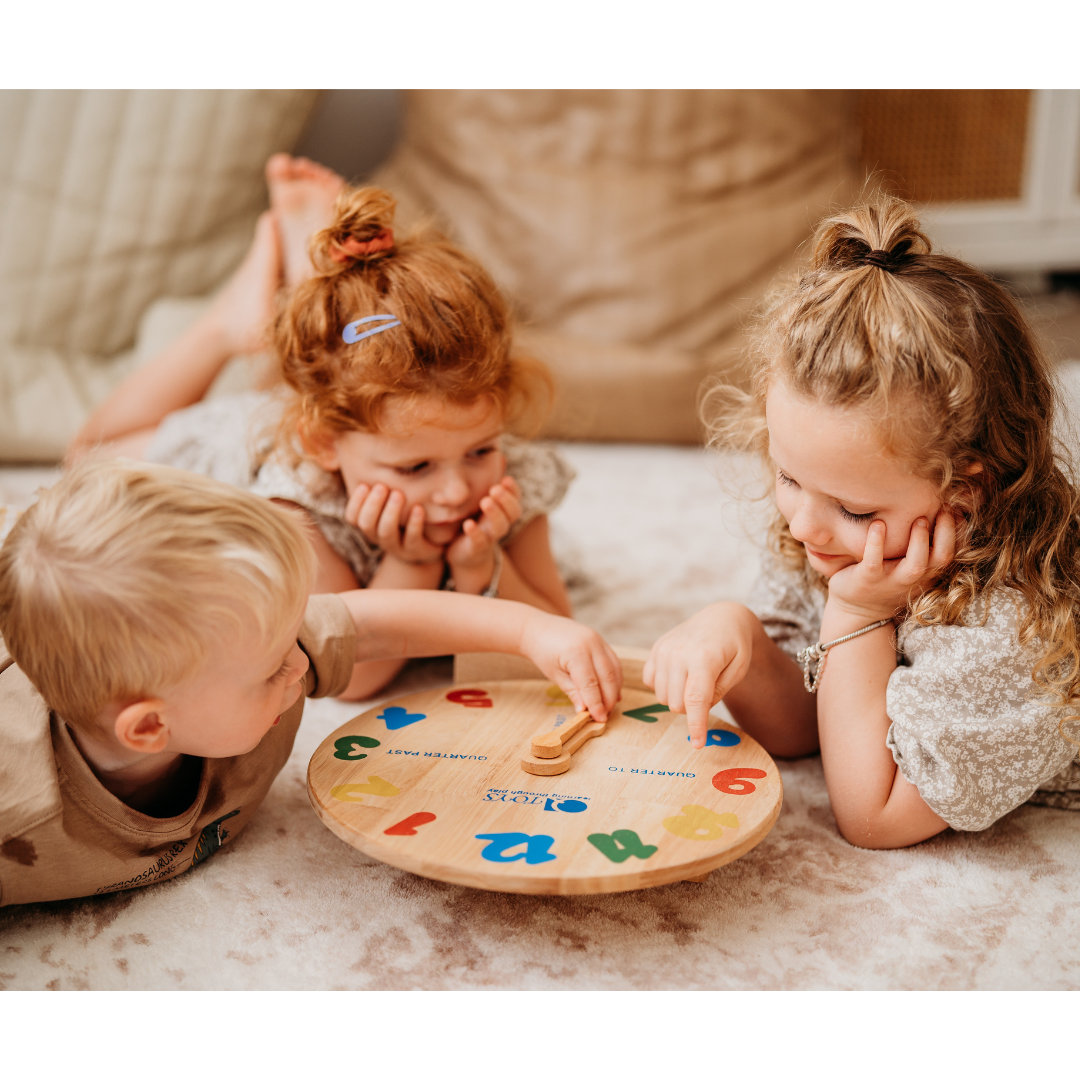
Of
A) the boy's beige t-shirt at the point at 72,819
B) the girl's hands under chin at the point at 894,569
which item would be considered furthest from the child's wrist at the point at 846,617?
the boy's beige t-shirt at the point at 72,819

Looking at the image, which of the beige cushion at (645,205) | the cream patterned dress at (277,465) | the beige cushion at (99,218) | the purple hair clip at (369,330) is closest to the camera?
the purple hair clip at (369,330)

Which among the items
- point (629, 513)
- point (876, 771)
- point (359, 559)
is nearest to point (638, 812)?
point (876, 771)

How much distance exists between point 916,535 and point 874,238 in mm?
241

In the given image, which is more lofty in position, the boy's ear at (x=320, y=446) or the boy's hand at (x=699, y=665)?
the boy's ear at (x=320, y=446)

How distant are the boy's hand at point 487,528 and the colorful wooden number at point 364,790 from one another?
0.37 meters

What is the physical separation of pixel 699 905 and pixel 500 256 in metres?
1.70

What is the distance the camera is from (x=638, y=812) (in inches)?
31.2

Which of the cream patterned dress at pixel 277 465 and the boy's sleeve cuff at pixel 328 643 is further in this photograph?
the cream patterned dress at pixel 277 465

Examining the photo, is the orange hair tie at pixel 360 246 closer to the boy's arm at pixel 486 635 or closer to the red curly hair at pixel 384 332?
the red curly hair at pixel 384 332

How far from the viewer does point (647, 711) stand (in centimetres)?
96

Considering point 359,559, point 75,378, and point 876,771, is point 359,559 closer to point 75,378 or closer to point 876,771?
point 876,771

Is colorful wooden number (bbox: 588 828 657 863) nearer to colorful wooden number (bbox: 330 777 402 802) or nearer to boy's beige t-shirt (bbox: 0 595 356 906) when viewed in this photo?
colorful wooden number (bbox: 330 777 402 802)

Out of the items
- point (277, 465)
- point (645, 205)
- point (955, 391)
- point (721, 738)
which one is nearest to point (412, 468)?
point (277, 465)

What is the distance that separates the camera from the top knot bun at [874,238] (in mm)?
827
